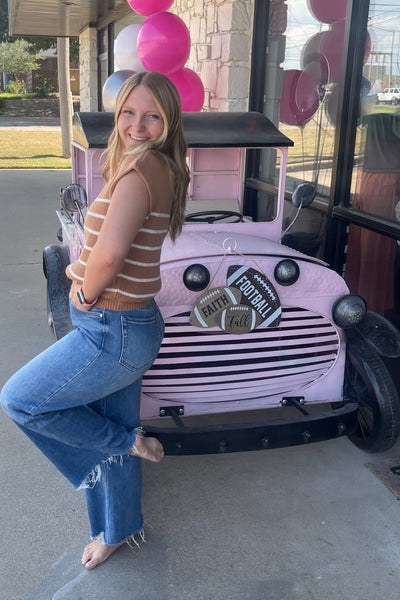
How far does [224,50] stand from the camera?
19.2 feet

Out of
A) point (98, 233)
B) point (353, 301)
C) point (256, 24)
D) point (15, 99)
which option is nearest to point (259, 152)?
point (256, 24)

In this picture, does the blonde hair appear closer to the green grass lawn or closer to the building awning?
the building awning

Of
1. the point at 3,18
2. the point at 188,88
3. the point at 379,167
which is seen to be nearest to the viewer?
the point at 379,167

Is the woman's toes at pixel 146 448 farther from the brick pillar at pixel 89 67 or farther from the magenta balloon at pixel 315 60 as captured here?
the brick pillar at pixel 89 67

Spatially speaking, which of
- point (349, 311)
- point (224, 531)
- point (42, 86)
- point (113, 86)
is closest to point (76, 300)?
point (224, 531)

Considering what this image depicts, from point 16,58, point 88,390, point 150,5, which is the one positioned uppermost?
point 16,58

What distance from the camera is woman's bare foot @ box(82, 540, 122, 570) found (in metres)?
2.43

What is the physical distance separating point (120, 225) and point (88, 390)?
1.90ft

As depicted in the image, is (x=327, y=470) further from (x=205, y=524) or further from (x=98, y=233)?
(x=98, y=233)

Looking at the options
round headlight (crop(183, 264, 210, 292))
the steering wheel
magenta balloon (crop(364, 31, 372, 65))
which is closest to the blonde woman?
round headlight (crop(183, 264, 210, 292))

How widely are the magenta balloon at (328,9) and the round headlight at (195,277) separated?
8.44 ft

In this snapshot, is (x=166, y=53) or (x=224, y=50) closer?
(x=166, y=53)

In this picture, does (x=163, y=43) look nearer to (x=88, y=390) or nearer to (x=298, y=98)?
(x=298, y=98)

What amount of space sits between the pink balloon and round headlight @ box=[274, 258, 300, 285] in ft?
10.7
